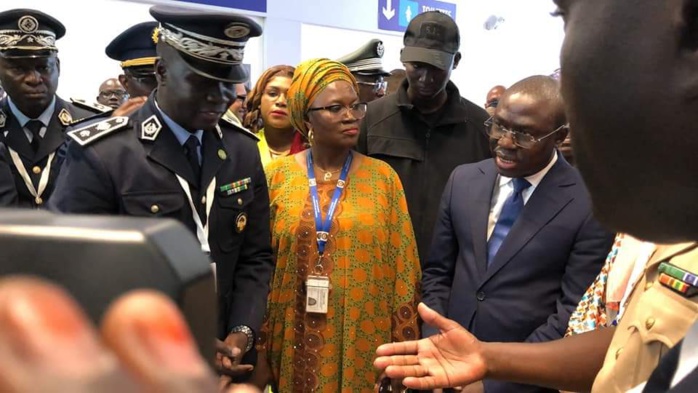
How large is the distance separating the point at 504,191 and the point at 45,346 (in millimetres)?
1974

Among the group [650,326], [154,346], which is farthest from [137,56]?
[154,346]

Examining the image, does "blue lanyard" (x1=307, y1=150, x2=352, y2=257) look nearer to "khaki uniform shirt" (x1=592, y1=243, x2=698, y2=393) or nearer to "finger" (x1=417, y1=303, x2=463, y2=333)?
"finger" (x1=417, y1=303, x2=463, y2=333)

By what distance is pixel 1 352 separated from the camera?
212 millimetres

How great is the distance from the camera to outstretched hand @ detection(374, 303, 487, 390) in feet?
4.49

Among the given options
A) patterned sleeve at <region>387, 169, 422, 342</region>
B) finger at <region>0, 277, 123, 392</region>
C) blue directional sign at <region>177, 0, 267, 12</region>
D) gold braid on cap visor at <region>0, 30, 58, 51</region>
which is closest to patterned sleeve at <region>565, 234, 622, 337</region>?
patterned sleeve at <region>387, 169, 422, 342</region>

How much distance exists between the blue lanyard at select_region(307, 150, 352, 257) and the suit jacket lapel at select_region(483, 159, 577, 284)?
0.62 m

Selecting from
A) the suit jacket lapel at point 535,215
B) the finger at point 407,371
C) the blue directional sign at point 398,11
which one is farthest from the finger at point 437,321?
the blue directional sign at point 398,11

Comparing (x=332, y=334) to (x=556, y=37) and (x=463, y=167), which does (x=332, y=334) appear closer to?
(x=463, y=167)

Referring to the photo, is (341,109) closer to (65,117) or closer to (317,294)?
(317,294)

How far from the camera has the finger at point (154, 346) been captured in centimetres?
22

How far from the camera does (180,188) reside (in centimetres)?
177

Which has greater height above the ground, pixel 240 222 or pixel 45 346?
pixel 45 346

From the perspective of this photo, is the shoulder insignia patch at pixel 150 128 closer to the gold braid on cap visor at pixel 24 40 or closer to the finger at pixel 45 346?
the gold braid on cap visor at pixel 24 40

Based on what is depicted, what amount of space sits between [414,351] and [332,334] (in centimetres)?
85
